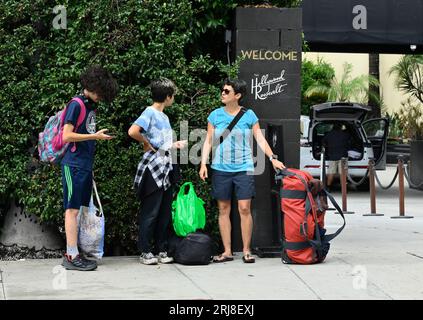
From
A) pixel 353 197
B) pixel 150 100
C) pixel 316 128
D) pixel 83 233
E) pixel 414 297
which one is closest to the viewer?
pixel 414 297

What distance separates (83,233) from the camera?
867 cm

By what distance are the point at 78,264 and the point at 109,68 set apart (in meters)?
2.02

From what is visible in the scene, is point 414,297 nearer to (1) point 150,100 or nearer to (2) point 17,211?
(1) point 150,100

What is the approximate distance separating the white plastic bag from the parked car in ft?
37.8

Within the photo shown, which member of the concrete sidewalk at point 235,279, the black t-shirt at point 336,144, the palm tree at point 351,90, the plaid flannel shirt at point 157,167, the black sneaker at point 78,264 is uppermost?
the palm tree at point 351,90

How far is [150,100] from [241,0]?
1.52 meters

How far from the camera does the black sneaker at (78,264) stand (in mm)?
8500

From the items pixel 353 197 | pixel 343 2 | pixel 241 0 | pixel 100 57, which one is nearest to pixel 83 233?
pixel 100 57

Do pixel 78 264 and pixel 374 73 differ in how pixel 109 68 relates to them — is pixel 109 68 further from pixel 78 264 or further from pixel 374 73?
pixel 374 73

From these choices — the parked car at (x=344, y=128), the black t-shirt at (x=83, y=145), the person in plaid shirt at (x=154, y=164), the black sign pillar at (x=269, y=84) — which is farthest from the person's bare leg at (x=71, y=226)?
the parked car at (x=344, y=128)

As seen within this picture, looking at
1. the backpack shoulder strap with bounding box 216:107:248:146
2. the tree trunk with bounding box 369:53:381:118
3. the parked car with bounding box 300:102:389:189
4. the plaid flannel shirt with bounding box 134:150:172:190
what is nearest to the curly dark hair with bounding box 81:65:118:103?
the plaid flannel shirt with bounding box 134:150:172:190

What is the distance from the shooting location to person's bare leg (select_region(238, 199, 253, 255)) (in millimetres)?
9047

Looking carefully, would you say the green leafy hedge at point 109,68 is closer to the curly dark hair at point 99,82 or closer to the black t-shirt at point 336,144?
the curly dark hair at point 99,82

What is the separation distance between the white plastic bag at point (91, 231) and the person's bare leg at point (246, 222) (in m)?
1.37
